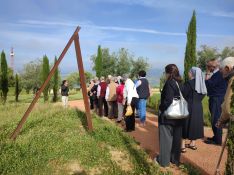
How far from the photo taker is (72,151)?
6.61 m

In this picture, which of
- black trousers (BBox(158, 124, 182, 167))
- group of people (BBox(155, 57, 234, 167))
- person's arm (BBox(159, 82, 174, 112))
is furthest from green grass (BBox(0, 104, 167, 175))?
person's arm (BBox(159, 82, 174, 112))

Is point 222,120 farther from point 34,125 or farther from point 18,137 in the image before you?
point 34,125

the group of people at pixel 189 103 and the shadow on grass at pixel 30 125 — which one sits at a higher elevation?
the group of people at pixel 189 103

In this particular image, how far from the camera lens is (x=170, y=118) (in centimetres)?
600

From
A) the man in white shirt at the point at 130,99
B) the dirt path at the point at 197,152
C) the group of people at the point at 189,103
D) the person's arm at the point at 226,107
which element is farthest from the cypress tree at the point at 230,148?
the man in white shirt at the point at 130,99

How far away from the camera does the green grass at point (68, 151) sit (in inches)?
232

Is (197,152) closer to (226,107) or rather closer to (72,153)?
(72,153)

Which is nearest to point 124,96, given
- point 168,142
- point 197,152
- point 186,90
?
point 197,152

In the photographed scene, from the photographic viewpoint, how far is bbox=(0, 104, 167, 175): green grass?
232 inches

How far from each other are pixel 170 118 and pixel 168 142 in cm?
55

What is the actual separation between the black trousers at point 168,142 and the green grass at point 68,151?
294 mm

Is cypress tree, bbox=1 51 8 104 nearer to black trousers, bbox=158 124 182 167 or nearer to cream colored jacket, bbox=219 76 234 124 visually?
black trousers, bbox=158 124 182 167

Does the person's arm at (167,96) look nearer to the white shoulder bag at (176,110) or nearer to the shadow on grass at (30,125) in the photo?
the white shoulder bag at (176,110)

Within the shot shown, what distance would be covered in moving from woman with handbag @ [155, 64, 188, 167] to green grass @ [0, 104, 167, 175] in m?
0.44
